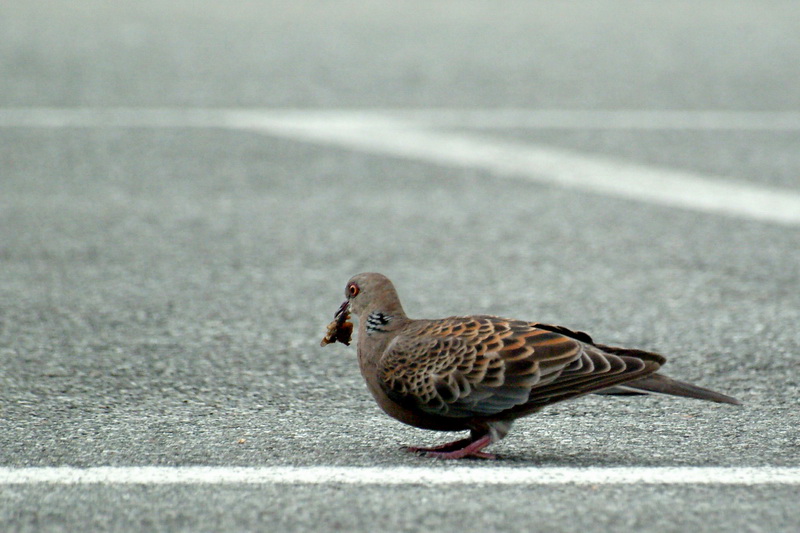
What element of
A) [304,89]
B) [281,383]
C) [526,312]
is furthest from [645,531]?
[304,89]

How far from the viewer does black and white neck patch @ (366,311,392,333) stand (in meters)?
3.69

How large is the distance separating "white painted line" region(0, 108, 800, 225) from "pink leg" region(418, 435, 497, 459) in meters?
4.15

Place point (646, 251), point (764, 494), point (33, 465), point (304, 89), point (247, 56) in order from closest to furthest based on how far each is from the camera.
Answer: point (764, 494) → point (33, 465) → point (646, 251) → point (304, 89) → point (247, 56)

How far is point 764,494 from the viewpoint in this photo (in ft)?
10.5

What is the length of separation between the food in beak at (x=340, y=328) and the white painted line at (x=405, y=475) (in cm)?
59

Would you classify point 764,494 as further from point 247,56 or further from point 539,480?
point 247,56

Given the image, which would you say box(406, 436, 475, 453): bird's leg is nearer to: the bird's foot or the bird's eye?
the bird's foot

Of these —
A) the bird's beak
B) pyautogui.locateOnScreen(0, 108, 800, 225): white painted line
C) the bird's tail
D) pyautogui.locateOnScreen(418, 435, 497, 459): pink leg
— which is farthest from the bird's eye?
pyautogui.locateOnScreen(0, 108, 800, 225): white painted line

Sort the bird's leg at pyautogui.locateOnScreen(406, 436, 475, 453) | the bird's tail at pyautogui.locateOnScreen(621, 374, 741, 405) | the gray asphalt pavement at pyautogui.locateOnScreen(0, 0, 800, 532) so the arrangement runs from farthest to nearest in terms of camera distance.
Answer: the bird's leg at pyautogui.locateOnScreen(406, 436, 475, 453) → the bird's tail at pyautogui.locateOnScreen(621, 374, 741, 405) → the gray asphalt pavement at pyautogui.locateOnScreen(0, 0, 800, 532)

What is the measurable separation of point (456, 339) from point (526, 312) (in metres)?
2.02

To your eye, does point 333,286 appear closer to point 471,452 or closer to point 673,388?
point 471,452

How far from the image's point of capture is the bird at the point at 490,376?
11.2 ft

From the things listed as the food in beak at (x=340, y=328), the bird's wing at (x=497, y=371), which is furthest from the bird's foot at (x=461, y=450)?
the food in beak at (x=340, y=328)

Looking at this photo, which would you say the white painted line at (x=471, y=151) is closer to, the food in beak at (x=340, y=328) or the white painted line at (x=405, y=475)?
the food in beak at (x=340, y=328)
